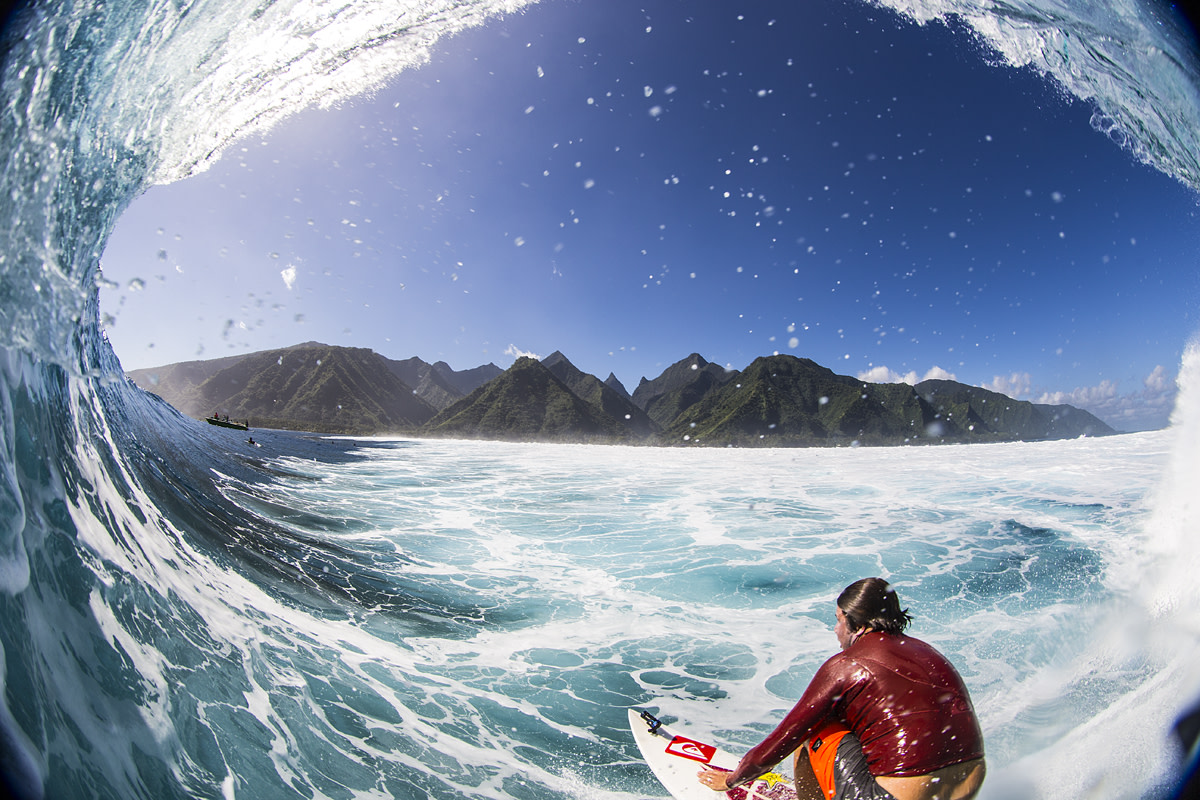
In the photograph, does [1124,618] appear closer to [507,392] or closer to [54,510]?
[54,510]

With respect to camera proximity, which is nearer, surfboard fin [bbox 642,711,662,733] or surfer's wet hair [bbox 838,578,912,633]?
surfer's wet hair [bbox 838,578,912,633]

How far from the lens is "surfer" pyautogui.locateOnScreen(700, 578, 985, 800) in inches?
83.9

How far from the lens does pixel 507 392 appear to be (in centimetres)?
19688

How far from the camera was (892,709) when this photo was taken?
2.26 m

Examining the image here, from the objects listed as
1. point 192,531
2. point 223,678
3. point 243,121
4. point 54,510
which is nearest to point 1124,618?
point 223,678

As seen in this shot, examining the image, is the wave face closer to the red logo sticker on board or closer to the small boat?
the red logo sticker on board

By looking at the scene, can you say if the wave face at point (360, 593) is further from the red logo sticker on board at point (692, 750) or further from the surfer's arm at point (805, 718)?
the surfer's arm at point (805, 718)

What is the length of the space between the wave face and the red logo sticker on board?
51cm

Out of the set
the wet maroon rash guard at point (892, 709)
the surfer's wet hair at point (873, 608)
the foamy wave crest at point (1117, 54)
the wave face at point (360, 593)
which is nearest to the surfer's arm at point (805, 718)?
the wet maroon rash guard at point (892, 709)

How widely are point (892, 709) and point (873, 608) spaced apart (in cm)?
49

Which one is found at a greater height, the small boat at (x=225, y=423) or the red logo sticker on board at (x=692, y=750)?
the small boat at (x=225, y=423)

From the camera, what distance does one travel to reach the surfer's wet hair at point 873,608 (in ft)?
8.25

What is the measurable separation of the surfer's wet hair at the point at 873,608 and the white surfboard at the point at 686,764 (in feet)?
6.97

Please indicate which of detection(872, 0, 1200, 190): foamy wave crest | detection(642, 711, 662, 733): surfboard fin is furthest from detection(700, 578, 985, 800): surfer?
detection(872, 0, 1200, 190): foamy wave crest
